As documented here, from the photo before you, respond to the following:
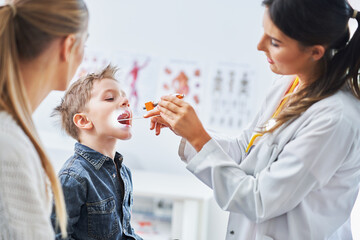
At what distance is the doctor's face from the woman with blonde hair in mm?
556

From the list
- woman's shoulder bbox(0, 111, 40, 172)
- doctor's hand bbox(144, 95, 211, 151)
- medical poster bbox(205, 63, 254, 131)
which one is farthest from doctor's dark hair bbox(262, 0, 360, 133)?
medical poster bbox(205, 63, 254, 131)

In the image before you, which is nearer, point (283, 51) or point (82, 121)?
point (283, 51)

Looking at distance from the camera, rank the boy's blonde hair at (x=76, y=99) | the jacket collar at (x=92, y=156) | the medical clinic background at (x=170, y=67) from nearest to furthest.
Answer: the jacket collar at (x=92, y=156) → the boy's blonde hair at (x=76, y=99) → the medical clinic background at (x=170, y=67)

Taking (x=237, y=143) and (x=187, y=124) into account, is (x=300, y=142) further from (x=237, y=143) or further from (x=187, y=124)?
(x=237, y=143)

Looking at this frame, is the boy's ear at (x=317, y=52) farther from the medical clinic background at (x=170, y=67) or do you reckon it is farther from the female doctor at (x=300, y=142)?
the medical clinic background at (x=170, y=67)

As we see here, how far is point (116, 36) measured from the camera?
2947 millimetres

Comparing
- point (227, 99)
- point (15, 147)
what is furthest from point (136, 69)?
point (15, 147)

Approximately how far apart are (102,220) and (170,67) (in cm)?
159

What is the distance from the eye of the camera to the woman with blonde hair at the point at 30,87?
3.09 feet

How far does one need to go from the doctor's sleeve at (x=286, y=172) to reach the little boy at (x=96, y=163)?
→ 40 centimetres

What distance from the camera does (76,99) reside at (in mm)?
1736

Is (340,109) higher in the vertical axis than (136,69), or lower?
higher

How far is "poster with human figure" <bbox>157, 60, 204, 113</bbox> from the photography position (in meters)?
2.94

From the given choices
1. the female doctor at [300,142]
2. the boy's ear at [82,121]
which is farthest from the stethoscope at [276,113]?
the boy's ear at [82,121]
